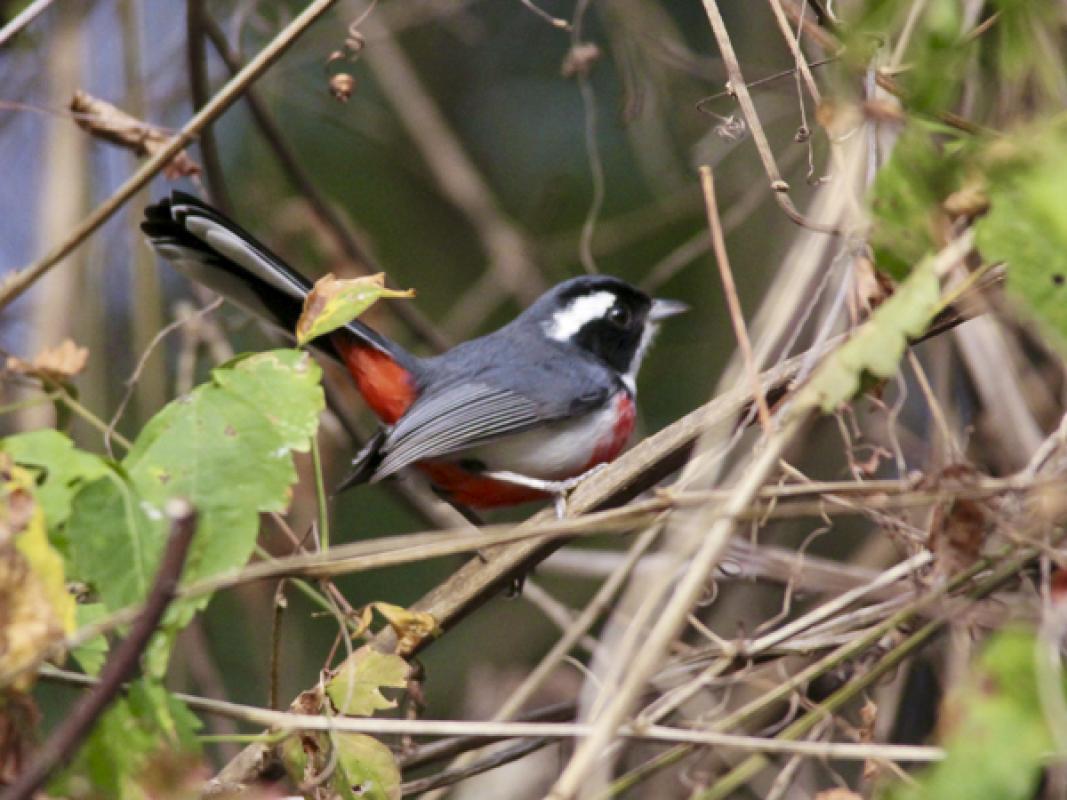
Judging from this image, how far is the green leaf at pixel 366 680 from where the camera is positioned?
6.98ft

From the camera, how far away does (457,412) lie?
4.23 m

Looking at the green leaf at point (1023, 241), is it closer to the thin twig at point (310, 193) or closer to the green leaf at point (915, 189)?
the green leaf at point (915, 189)

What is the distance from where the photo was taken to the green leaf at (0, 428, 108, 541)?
1757 mm

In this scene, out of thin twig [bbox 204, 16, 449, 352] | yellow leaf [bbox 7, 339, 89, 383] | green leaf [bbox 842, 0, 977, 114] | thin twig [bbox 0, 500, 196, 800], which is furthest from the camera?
thin twig [bbox 204, 16, 449, 352]

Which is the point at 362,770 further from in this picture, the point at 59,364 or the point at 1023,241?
the point at 1023,241

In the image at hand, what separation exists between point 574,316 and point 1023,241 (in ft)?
11.0

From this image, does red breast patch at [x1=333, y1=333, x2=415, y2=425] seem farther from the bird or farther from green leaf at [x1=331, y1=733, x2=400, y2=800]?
green leaf at [x1=331, y1=733, x2=400, y2=800]

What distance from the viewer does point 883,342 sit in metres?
1.67

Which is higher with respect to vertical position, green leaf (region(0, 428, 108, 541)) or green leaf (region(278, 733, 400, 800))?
green leaf (region(0, 428, 108, 541))

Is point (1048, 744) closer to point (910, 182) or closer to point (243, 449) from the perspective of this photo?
point (910, 182)

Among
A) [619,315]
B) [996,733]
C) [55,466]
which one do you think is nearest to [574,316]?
[619,315]

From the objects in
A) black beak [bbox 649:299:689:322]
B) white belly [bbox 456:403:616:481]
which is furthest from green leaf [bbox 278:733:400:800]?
black beak [bbox 649:299:689:322]

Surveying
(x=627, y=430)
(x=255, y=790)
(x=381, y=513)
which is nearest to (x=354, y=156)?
(x=381, y=513)

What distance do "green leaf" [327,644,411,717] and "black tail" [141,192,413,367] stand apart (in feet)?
5.37
